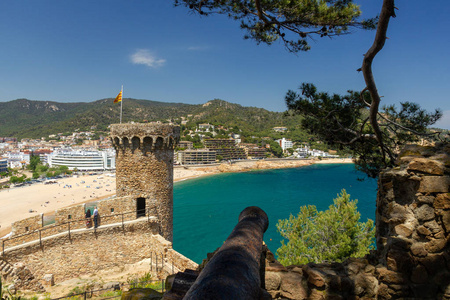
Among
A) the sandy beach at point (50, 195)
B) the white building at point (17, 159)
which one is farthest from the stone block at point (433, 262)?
the white building at point (17, 159)

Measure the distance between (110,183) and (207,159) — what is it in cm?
4212

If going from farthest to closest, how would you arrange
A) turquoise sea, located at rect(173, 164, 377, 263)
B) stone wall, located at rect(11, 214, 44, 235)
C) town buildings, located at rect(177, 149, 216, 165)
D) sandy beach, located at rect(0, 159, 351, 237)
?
town buildings, located at rect(177, 149, 216, 165)
sandy beach, located at rect(0, 159, 351, 237)
turquoise sea, located at rect(173, 164, 377, 263)
stone wall, located at rect(11, 214, 44, 235)

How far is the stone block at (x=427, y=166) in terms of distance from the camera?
3223 mm

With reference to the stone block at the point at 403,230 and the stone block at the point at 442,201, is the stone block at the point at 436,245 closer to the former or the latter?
the stone block at the point at 403,230

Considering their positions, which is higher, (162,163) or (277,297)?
(162,163)

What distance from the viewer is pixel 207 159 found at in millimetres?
99062

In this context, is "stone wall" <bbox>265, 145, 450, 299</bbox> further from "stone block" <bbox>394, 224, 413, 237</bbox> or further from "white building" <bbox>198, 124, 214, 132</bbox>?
"white building" <bbox>198, 124, 214, 132</bbox>

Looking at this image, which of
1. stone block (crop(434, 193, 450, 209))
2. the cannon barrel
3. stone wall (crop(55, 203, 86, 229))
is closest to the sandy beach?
stone wall (crop(55, 203, 86, 229))

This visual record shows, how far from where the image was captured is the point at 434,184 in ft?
10.5

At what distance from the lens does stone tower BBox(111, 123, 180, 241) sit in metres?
11.2

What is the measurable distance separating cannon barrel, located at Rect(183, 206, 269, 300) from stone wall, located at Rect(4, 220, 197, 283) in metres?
8.38

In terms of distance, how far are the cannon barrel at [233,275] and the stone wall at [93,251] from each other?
27.5 ft

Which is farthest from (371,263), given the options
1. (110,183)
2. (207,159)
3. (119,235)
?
(207,159)

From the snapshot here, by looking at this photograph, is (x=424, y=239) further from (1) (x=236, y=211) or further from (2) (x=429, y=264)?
(1) (x=236, y=211)
